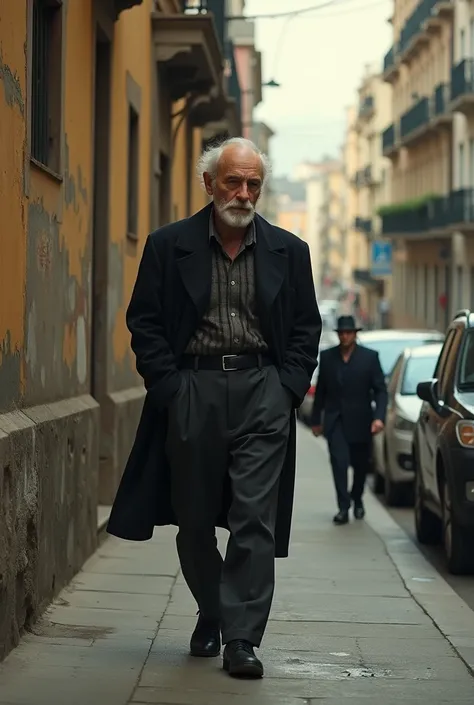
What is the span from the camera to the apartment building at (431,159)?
51.7 meters

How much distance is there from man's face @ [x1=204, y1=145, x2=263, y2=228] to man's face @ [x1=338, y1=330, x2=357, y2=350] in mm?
7861

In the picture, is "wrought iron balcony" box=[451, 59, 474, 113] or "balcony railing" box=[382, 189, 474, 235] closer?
"wrought iron balcony" box=[451, 59, 474, 113]

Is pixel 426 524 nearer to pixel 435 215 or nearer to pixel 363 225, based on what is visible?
pixel 435 215

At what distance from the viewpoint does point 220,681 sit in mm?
6422

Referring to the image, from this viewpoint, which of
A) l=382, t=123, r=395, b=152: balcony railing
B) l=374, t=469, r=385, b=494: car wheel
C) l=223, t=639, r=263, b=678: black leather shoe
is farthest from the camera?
l=382, t=123, r=395, b=152: balcony railing

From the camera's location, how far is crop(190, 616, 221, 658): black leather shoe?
6926 mm

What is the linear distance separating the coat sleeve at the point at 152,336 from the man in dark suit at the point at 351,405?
7.54m

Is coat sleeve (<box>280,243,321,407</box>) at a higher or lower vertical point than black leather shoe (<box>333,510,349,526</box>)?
higher

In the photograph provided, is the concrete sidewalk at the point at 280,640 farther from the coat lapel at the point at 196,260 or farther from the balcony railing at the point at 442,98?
the balcony railing at the point at 442,98

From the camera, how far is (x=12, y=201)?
749 centimetres

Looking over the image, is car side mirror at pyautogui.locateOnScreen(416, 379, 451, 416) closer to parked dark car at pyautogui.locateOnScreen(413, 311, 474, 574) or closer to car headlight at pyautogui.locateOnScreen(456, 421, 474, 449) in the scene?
parked dark car at pyautogui.locateOnScreen(413, 311, 474, 574)

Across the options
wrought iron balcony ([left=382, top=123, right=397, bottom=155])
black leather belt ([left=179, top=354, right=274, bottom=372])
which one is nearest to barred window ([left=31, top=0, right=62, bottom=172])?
black leather belt ([left=179, top=354, right=274, bottom=372])

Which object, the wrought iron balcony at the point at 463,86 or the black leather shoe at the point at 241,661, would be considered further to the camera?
the wrought iron balcony at the point at 463,86

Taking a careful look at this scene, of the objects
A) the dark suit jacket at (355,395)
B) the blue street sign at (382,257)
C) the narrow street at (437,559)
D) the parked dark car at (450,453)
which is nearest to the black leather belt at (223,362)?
the narrow street at (437,559)
